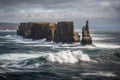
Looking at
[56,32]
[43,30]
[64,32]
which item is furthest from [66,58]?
[43,30]

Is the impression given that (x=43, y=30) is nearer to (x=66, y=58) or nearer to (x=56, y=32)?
(x=56, y=32)

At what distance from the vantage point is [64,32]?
117562 millimetres

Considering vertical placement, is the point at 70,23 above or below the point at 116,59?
above

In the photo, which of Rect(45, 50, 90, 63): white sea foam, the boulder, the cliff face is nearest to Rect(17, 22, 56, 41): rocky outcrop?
the cliff face

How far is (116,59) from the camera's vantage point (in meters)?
65.9

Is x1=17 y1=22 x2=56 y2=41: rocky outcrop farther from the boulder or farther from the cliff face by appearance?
the boulder

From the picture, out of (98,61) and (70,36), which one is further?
(70,36)

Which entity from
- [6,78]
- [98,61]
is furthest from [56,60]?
[6,78]

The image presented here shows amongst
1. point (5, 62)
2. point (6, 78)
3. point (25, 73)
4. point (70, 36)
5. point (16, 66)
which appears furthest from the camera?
point (70, 36)

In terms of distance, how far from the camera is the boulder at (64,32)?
116 metres

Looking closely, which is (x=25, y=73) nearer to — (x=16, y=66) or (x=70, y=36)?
(x=16, y=66)

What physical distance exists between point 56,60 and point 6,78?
19499mm

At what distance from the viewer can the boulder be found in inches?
4562

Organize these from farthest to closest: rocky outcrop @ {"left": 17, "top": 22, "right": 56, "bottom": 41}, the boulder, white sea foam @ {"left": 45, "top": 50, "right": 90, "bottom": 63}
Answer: rocky outcrop @ {"left": 17, "top": 22, "right": 56, "bottom": 41} → the boulder → white sea foam @ {"left": 45, "top": 50, "right": 90, "bottom": 63}
